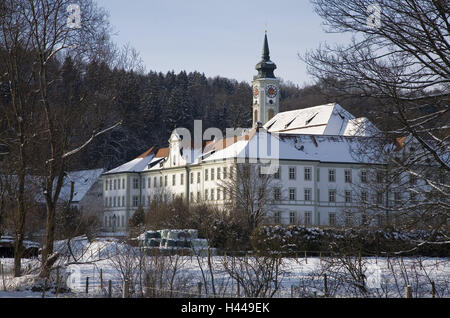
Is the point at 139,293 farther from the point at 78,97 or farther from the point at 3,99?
the point at 3,99

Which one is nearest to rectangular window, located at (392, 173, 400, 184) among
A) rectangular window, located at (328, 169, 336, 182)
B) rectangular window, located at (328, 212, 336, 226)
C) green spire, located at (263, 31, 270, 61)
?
rectangular window, located at (328, 212, 336, 226)

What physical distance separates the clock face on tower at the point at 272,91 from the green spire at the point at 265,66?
193 cm

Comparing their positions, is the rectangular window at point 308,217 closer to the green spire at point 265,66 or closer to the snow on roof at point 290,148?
the snow on roof at point 290,148

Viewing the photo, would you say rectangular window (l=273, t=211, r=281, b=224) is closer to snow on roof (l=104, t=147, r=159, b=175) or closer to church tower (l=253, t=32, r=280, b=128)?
snow on roof (l=104, t=147, r=159, b=175)

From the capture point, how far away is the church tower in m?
107

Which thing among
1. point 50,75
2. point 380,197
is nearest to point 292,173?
point 50,75

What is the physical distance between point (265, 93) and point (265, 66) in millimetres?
4398

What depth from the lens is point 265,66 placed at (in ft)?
358

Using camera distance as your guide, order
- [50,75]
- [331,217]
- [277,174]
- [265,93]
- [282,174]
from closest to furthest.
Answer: [50,75]
[277,174]
[282,174]
[331,217]
[265,93]

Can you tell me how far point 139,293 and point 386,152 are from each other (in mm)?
6862

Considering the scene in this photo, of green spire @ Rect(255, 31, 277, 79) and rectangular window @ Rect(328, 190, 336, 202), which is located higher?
green spire @ Rect(255, 31, 277, 79)

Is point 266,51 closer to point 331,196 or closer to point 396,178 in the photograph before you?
point 331,196

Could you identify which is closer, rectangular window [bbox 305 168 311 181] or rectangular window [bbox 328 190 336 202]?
rectangular window [bbox 305 168 311 181]
